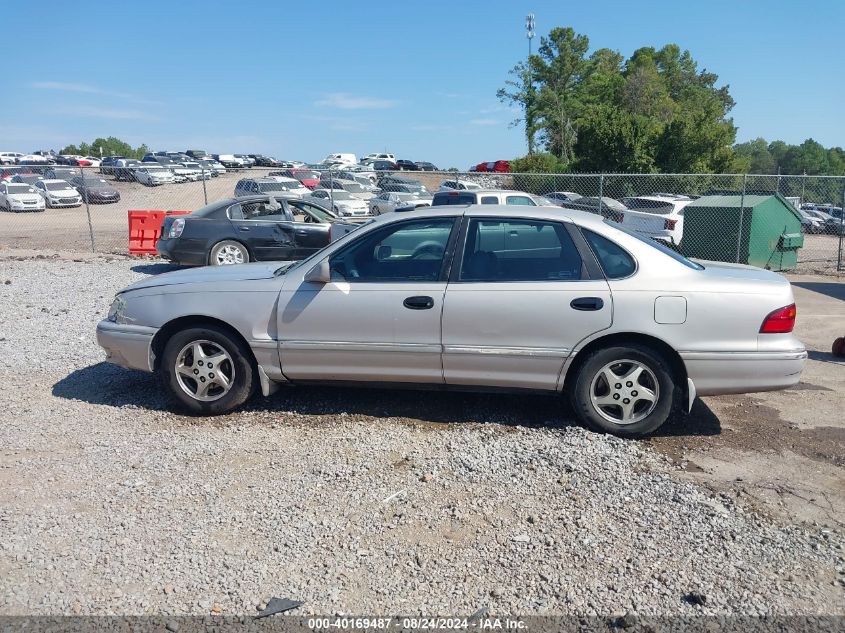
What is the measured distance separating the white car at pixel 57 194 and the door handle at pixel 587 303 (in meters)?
34.2

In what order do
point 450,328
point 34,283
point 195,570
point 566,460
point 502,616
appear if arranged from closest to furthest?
point 502,616
point 195,570
point 566,460
point 450,328
point 34,283

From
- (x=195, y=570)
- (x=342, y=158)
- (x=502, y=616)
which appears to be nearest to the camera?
(x=502, y=616)

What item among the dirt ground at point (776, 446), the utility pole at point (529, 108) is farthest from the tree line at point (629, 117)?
the dirt ground at point (776, 446)

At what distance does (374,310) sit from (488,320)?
813 mm

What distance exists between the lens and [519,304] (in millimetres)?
5191

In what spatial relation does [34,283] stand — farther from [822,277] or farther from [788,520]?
[822,277]

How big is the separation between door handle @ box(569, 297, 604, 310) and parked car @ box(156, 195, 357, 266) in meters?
8.30

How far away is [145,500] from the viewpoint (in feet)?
13.9

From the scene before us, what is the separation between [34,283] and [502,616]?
37.6 ft

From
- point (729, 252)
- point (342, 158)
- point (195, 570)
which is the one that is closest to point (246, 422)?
point (195, 570)

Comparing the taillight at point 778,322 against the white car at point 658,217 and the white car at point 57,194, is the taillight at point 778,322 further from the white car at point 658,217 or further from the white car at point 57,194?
the white car at point 57,194

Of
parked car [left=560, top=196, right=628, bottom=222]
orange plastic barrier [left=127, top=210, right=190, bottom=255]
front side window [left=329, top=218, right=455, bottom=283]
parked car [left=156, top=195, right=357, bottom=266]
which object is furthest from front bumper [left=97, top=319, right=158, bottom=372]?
parked car [left=560, top=196, right=628, bottom=222]

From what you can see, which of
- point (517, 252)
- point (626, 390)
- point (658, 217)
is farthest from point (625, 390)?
point (658, 217)

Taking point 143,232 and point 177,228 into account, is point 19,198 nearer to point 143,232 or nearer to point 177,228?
point 143,232
